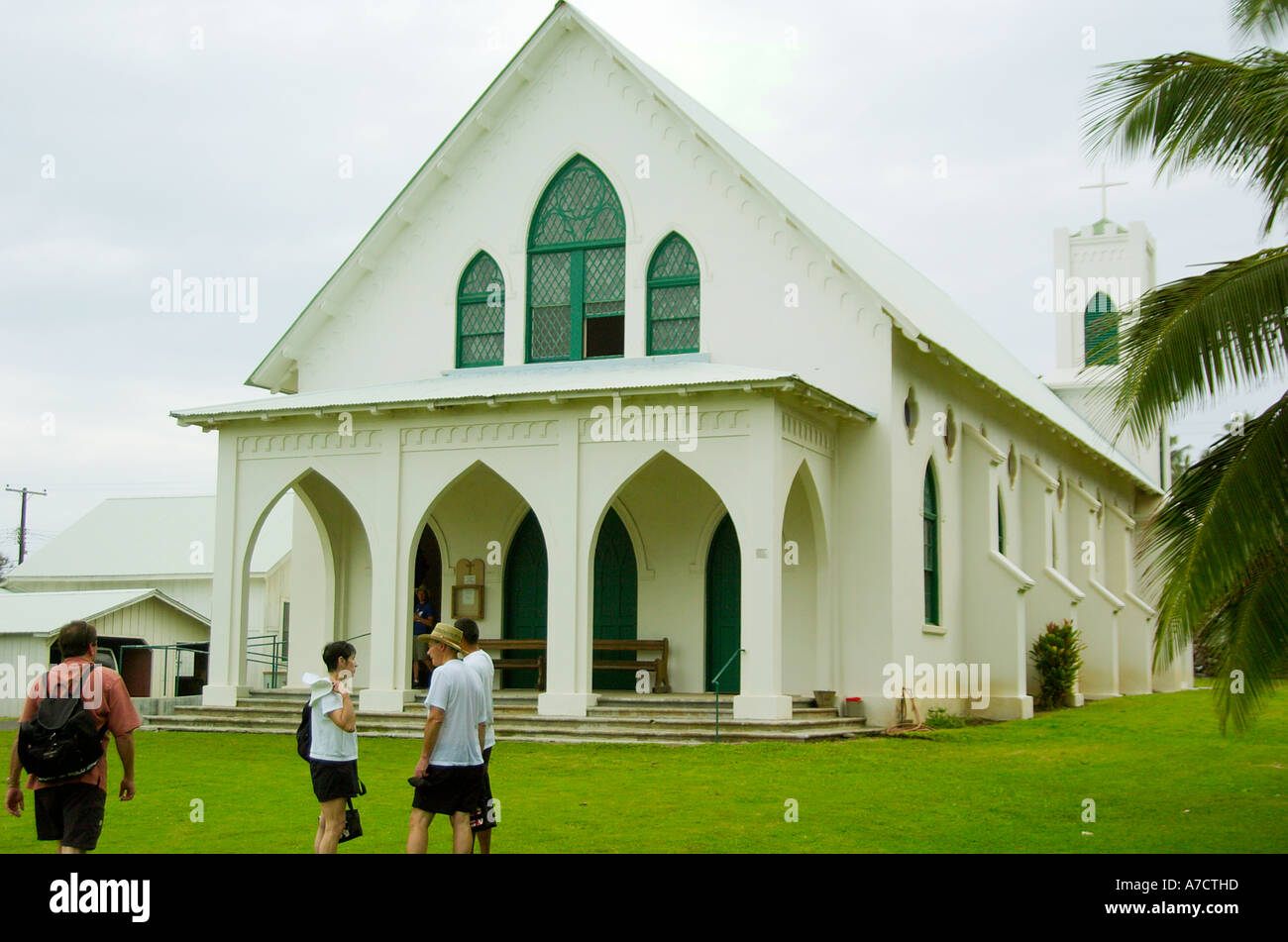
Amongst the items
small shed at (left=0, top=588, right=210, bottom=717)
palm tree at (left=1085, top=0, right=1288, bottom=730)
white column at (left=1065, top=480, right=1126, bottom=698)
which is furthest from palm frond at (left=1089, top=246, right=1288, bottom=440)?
small shed at (left=0, top=588, right=210, bottom=717)

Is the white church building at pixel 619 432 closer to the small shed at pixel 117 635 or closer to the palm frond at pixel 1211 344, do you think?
the small shed at pixel 117 635

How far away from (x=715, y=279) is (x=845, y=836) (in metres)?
12.4

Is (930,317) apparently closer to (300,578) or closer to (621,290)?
(621,290)

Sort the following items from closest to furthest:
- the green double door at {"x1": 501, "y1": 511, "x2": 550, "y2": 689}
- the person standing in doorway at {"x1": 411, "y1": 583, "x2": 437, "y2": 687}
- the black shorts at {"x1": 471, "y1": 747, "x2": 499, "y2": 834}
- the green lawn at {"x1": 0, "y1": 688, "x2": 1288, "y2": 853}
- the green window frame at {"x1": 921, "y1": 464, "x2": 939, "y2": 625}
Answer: the black shorts at {"x1": 471, "y1": 747, "x2": 499, "y2": 834} → the green lawn at {"x1": 0, "y1": 688, "x2": 1288, "y2": 853} → the green window frame at {"x1": 921, "y1": 464, "x2": 939, "y2": 625} → the green double door at {"x1": 501, "y1": 511, "x2": 550, "y2": 689} → the person standing in doorway at {"x1": 411, "y1": 583, "x2": 437, "y2": 687}

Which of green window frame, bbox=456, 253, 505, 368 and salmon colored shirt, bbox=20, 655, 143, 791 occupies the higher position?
green window frame, bbox=456, 253, 505, 368

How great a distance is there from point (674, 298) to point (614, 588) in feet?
16.3

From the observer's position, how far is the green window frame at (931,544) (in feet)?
79.0

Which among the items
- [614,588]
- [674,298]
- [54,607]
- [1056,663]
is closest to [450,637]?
[674,298]

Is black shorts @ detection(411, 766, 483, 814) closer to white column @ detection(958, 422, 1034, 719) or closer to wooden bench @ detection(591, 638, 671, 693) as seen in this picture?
wooden bench @ detection(591, 638, 671, 693)

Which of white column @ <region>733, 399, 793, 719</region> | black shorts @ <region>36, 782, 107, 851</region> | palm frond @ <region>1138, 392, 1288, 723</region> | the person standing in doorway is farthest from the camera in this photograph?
the person standing in doorway

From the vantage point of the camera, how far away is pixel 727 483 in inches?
782

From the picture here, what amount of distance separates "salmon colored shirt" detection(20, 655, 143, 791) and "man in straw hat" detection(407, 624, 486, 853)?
184 cm

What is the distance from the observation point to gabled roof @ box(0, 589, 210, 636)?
27641mm
